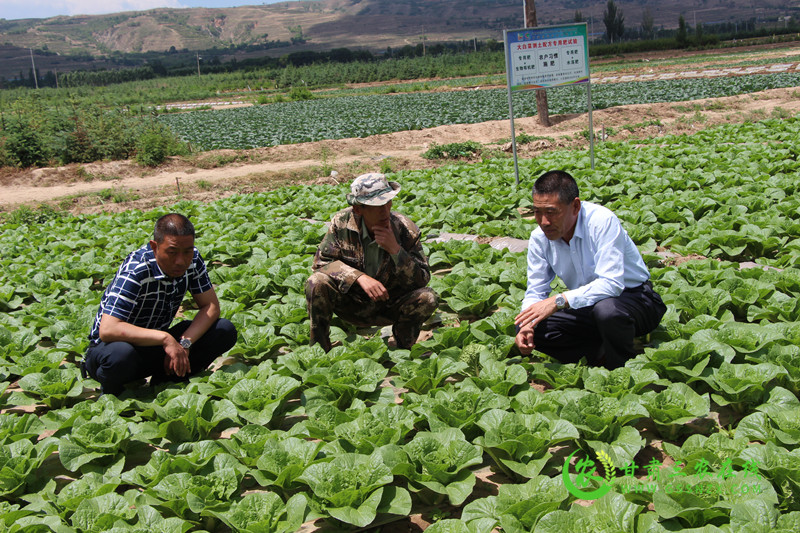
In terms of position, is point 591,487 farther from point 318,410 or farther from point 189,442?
point 189,442

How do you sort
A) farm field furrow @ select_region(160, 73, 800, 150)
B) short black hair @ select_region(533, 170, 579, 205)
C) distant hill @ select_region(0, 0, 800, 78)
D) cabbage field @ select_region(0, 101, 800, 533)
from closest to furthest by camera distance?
cabbage field @ select_region(0, 101, 800, 533), short black hair @ select_region(533, 170, 579, 205), farm field furrow @ select_region(160, 73, 800, 150), distant hill @ select_region(0, 0, 800, 78)

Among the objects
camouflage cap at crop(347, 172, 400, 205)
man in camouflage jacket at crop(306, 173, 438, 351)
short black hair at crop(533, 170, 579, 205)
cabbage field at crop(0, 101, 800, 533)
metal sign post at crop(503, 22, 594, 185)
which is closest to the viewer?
cabbage field at crop(0, 101, 800, 533)

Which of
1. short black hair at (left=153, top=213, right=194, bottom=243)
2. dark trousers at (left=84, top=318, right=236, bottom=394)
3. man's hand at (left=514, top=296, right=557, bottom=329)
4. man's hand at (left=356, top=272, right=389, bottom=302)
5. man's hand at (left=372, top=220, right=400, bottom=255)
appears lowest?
dark trousers at (left=84, top=318, right=236, bottom=394)

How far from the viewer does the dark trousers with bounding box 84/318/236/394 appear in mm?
3621

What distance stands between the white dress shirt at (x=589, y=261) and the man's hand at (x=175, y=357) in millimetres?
2040

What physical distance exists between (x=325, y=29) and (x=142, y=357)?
583 ft

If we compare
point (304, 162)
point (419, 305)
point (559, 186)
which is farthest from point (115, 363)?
point (304, 162)

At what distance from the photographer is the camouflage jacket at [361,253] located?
424 centimetres

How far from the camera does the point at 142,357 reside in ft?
12.4

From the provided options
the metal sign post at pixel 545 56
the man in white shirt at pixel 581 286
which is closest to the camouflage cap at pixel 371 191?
the man in white shirt at pixel 581 286

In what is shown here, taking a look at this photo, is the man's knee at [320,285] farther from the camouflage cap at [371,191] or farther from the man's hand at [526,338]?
the man's hand at [526,338]

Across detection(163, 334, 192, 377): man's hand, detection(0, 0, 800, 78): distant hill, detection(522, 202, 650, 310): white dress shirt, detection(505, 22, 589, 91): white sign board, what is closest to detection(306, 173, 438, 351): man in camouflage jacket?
detection(522, 202, 650, 310): white dress shirt

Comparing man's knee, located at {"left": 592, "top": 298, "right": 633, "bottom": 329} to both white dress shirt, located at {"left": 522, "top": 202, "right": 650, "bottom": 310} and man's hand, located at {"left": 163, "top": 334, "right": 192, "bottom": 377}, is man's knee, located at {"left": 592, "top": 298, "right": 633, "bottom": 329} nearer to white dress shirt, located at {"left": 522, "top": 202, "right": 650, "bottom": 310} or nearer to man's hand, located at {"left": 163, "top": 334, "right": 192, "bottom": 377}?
white dress shirt, located at {"left": 522, "top": 202, "right": 650, "bottom": 310}

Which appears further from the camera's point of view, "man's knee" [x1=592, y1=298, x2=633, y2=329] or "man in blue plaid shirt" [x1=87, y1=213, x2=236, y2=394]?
"man in blue plaid shirt" [x1=87, y1=213, x2=236, y2=394]
